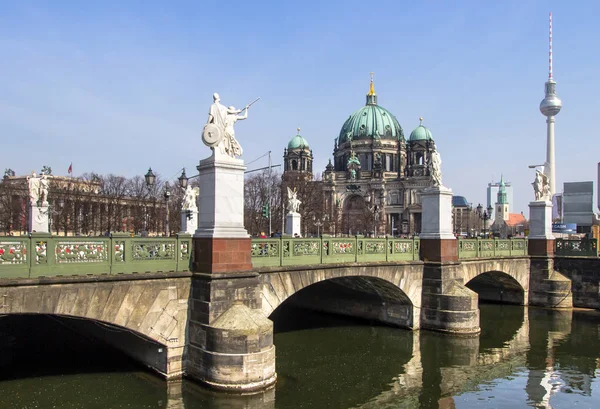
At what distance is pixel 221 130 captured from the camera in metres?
14.5

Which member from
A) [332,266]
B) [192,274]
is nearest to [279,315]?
[332,266]

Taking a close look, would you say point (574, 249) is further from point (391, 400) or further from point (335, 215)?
point (335, 215)

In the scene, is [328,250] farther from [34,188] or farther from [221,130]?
[34,188]

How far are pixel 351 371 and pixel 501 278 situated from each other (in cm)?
1730

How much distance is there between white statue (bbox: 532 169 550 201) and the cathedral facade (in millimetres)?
75116

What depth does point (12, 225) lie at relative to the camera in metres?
45.0

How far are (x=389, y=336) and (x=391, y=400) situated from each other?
7.83m

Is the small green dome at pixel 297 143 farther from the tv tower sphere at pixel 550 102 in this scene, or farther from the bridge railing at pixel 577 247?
the bridge railing at pixel 577 247

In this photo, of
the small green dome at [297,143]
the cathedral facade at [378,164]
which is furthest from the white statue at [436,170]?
the small green dome at [297,143]

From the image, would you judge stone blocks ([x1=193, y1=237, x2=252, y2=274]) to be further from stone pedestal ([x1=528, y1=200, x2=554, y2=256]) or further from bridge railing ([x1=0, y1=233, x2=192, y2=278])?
stone pedestal ([x1=528, y1=200, x2=554, y2=256])

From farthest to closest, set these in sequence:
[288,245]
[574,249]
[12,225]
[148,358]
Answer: [12,225] < [574,249] < [288,245] < [148,358]

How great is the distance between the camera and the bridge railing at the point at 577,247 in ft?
98.4

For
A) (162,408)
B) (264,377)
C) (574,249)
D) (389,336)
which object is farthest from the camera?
(574,249)

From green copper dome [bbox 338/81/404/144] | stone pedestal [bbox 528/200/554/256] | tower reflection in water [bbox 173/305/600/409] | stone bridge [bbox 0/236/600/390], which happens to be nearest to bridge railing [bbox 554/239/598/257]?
stone pedestal [bbox 528/200/554/256]
